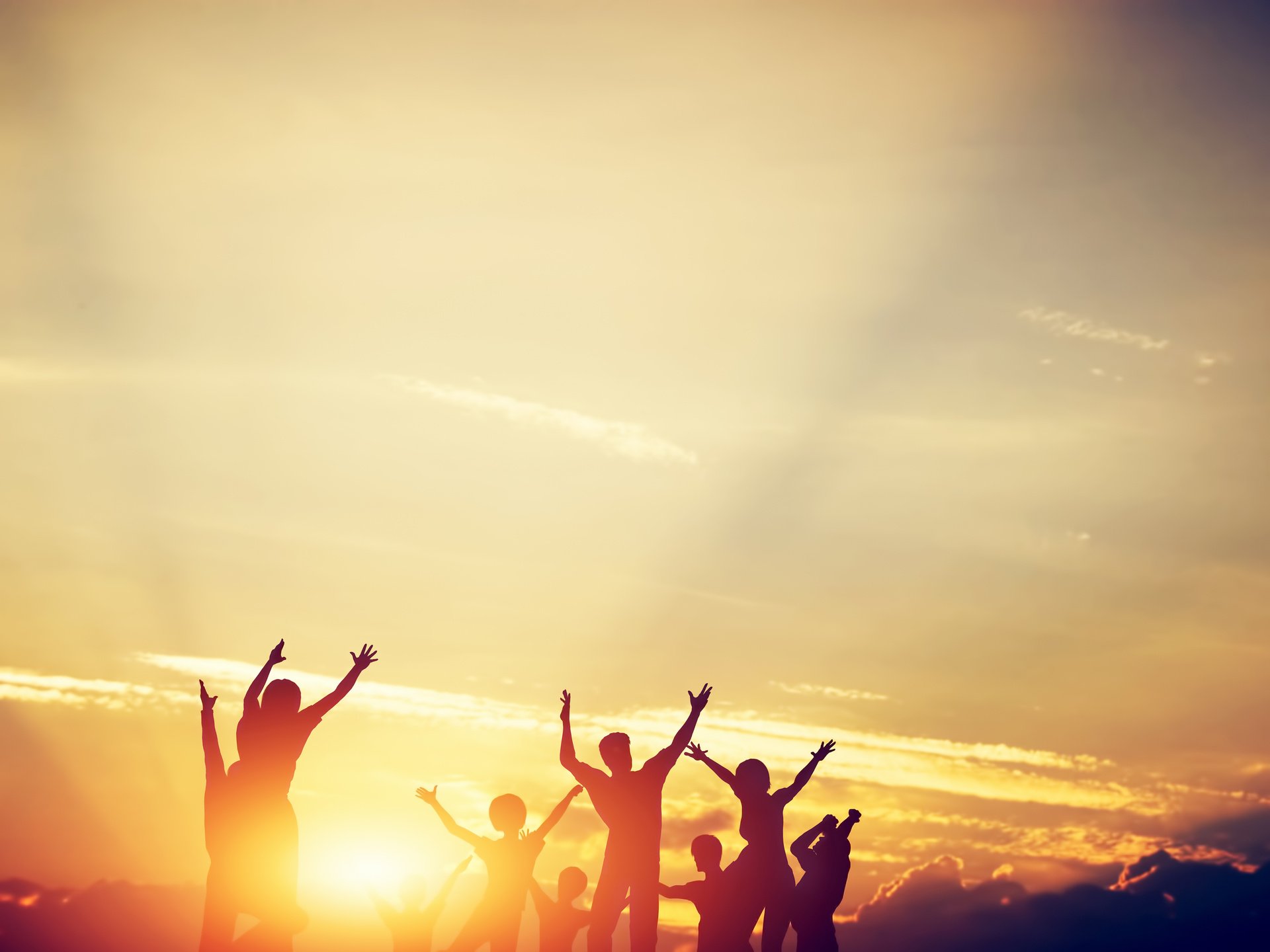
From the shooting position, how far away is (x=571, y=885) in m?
19.6

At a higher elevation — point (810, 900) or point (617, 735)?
point (617, 735)

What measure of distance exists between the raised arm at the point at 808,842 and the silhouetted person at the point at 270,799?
25.3 ft

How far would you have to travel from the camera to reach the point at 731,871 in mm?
19047

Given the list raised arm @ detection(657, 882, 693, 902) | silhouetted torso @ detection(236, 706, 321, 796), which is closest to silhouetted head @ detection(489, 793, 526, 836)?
raised arm @ detection(657, 882, 693, 902)


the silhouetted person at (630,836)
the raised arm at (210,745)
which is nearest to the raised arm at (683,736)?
the silhouetted person at (630,836)

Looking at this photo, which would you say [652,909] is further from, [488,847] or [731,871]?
[488,847]

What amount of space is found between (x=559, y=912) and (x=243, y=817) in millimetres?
5779

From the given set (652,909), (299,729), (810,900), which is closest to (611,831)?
(652,909)

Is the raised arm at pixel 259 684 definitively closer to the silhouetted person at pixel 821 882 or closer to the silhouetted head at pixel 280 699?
the silhouetted head at pixel 280 699

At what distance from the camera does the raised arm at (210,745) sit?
15328 millimetres

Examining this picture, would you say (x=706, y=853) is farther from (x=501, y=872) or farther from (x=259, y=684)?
(x=259, y=684)

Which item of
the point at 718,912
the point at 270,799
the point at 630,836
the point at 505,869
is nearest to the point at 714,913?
the point at 718,912

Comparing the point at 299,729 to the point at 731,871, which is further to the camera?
the point at 731,871

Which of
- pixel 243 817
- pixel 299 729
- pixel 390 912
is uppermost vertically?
pixel 299 729
